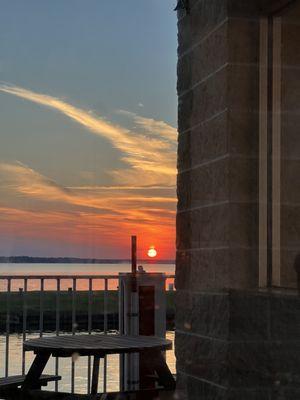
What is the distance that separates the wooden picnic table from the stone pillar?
0.68 meters

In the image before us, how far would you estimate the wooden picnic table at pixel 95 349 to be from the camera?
4.75 m

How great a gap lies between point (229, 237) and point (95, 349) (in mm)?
1436

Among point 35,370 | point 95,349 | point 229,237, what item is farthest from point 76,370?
point 229,237

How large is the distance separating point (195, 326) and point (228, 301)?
1.56ft

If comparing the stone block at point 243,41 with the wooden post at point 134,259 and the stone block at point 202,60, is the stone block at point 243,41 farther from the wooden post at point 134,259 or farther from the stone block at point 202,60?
the wooden post at point 134,259

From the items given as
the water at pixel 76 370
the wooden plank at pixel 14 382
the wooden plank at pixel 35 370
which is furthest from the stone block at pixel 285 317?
the water at pixel 76 370

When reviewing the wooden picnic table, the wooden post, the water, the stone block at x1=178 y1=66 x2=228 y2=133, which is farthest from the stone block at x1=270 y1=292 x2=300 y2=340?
the water

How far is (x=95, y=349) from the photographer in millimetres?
4727

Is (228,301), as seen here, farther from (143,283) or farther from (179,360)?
(143,283)

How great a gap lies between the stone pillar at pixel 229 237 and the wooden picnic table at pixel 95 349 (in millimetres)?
683

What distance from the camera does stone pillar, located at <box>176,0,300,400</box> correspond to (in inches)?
142

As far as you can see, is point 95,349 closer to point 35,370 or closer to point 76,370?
point 35,370

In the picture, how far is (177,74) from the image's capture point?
15.0 feet

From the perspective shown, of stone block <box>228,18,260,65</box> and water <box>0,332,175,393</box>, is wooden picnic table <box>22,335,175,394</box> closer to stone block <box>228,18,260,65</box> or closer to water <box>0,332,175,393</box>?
stone block <box>228,18,260,65</box>
